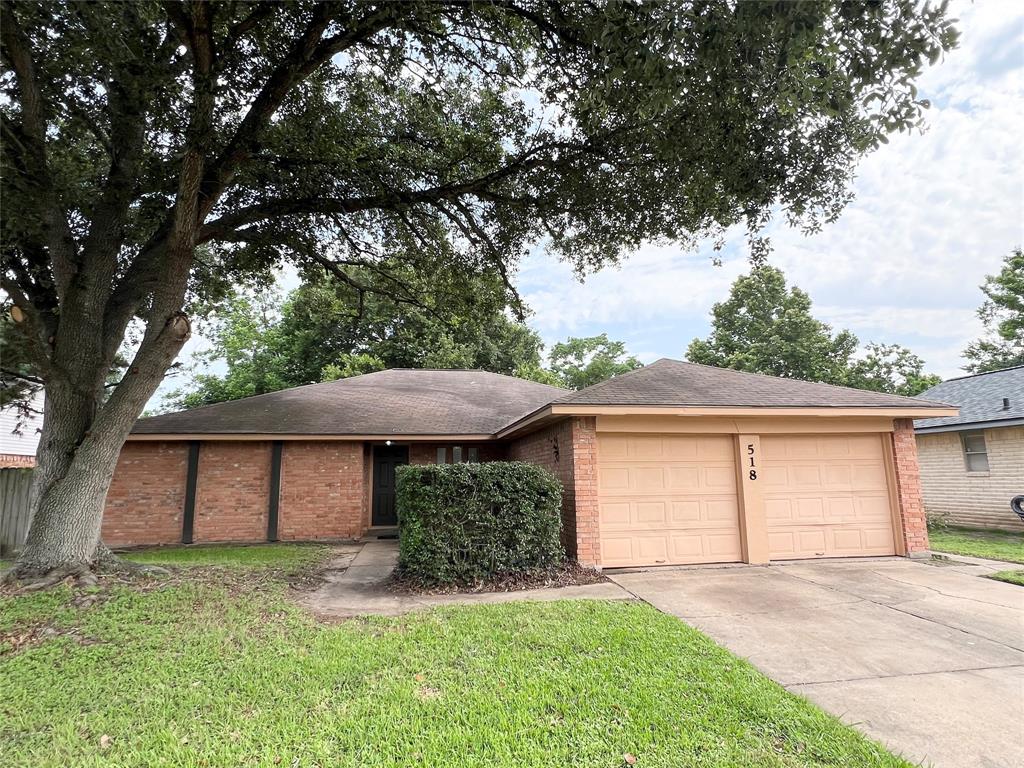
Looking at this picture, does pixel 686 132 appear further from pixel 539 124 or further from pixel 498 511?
pixel 498 511

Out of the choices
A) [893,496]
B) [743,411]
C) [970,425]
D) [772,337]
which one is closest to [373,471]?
[743,411]

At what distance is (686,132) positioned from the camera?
19.4ft

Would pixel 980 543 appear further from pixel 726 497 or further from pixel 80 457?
pixel 80 457

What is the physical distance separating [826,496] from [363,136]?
967 centimetres

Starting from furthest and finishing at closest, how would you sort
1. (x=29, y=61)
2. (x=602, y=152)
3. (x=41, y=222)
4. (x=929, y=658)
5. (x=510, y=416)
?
(x=510, y=416)
(x=602, y=152)
(x=41, y=222)
(x=29, y=61)
(x=929, y=658)

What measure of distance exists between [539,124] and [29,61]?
6390 mm

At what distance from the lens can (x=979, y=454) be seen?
12.0 metres

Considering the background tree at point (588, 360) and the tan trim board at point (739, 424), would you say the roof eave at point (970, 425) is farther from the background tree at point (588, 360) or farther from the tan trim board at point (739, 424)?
the background tree at point (588, 360)

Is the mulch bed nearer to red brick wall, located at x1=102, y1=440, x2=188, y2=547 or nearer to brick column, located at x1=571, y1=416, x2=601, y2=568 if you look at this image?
brick column, located at x1=571, y1=416, x2=601, y2=568

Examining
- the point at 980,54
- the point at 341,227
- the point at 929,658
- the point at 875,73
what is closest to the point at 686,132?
the point at 875,73

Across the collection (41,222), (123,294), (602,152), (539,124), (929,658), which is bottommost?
(929,658)

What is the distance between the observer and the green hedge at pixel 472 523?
6.15m

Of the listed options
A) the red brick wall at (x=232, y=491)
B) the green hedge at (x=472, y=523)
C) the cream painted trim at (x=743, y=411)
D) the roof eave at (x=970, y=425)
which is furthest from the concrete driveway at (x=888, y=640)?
the red brick wall at (x=232, y=491)

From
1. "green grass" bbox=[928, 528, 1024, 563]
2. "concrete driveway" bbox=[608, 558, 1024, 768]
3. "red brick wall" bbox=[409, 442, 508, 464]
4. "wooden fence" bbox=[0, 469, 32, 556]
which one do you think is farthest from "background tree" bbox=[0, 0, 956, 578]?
"green grass" bbox=[928, 528, 1024, 563]
